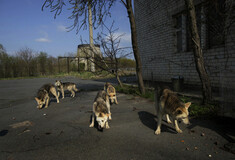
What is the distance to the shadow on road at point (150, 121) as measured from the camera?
3666 mm

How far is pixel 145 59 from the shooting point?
12008 millimetres

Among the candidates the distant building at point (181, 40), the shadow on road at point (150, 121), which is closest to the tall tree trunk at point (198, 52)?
the distant building at point (181, 40)

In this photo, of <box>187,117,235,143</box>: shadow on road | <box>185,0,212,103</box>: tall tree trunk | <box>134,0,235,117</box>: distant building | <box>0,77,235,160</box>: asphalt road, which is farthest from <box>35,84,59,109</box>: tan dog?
<box>185,0,212,103</box>: tall tree trunk

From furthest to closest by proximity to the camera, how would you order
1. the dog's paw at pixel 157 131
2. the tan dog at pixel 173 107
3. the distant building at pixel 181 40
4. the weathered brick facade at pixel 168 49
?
the weathered brick facade at pixel 168 49, the distant building at pixel 181 40, the dog's paw at pixel 157 131, the tan dog at pixel 173 107

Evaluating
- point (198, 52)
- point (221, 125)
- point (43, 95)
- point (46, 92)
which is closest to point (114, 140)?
point (221, 125)

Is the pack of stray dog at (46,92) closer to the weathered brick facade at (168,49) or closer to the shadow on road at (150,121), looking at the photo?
the shadow on road at (150,121)

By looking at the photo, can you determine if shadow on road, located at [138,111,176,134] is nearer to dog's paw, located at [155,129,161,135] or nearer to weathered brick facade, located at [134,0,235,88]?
dog's paw, located at [155,129,161,135]

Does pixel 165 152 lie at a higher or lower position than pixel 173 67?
lower

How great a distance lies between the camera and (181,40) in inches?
359

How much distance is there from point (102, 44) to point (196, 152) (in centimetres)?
741

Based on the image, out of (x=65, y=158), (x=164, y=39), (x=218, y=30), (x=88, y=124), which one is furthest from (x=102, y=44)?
(x=65, y=158)

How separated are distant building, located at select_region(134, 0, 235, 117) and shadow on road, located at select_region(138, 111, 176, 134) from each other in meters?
1.83

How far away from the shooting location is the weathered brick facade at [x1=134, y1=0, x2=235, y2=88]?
680 centimetres

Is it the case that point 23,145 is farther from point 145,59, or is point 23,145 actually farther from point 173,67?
point 145,59
